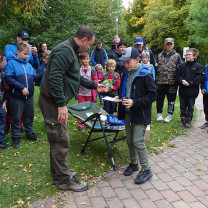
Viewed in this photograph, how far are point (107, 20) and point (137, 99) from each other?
37.9m

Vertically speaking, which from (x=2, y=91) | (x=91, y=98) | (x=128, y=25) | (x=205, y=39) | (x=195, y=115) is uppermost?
(x=128, y=25)

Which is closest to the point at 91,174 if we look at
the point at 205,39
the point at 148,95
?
the point at 148,95

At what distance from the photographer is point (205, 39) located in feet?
76.6

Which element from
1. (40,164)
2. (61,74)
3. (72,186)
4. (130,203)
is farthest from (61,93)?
(40,164)

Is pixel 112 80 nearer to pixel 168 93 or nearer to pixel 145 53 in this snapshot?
pixel 145 53

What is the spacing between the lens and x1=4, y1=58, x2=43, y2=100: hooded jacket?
445 centimetres

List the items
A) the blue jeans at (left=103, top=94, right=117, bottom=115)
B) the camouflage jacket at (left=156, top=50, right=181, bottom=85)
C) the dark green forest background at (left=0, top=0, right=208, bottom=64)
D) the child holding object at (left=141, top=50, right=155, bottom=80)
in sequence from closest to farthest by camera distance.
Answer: the child holding object at (left=141, top=50, right=155, bottom=80) → the blue jeans at (left=103, top=94, right=117, bottom=115) → the camouflage jacket at (left=156, top=50, right=181, bottom=85) → the dark green forest background at (left=0, top=0, right=208, bottom=64)

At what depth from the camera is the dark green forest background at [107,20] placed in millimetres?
9434

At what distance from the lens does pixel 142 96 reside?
343cm

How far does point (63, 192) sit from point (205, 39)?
78.7 feet

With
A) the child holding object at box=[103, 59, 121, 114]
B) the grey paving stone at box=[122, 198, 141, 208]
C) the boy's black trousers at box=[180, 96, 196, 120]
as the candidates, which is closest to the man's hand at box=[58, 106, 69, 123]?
the grey paving stone at box=[122, 198, 141, 208]

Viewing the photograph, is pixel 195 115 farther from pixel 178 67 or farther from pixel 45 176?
pixel 45 176

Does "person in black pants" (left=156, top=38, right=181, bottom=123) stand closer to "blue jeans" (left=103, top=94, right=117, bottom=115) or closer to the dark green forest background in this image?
"blue jeans" (left=103, top=94, right=117, bottom=115)

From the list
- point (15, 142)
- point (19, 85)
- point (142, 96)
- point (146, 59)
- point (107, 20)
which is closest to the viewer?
point (142, 96)
